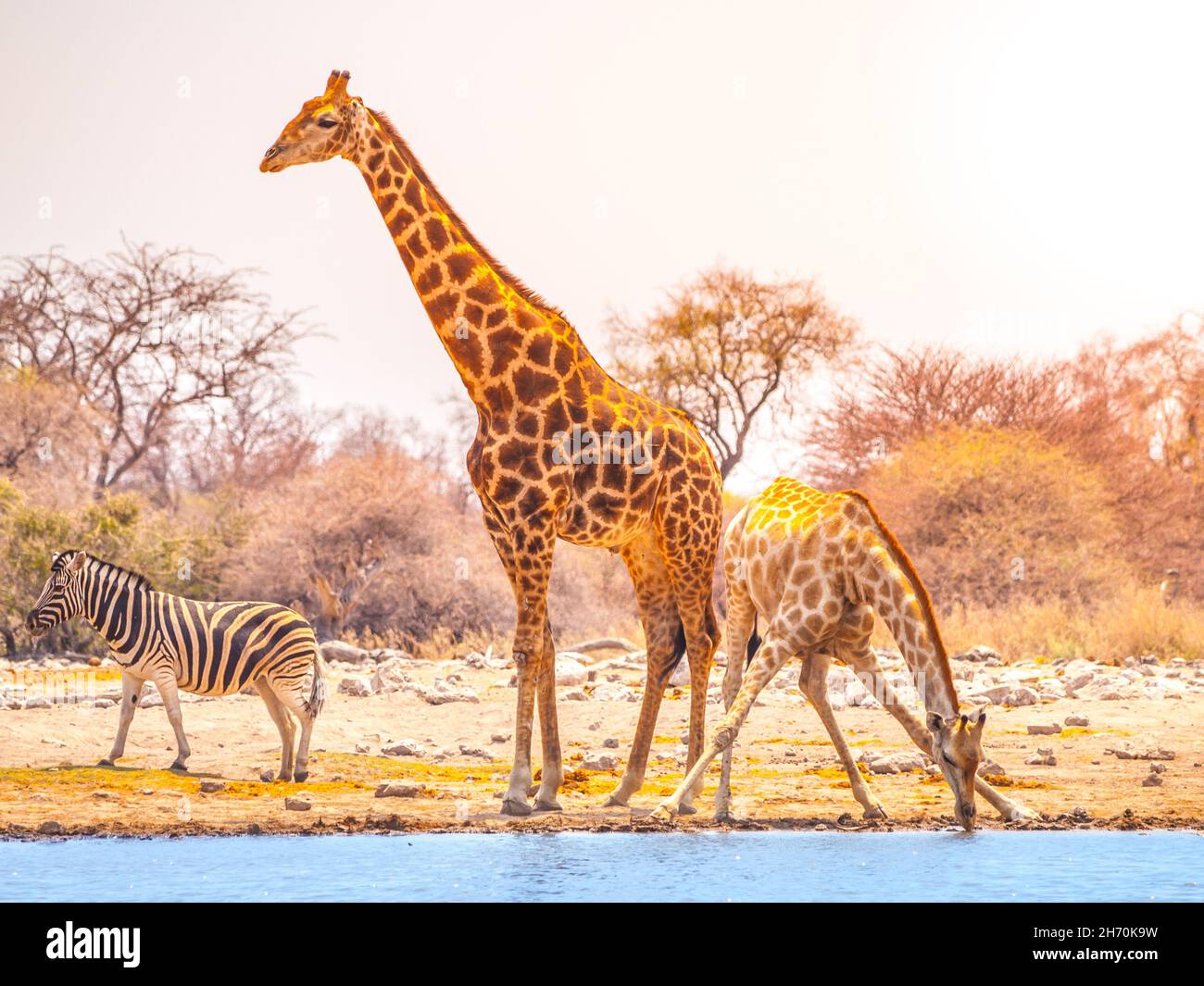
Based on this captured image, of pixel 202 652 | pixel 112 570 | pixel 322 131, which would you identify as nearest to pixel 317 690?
pixel 202 652

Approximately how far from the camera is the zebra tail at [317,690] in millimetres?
11109

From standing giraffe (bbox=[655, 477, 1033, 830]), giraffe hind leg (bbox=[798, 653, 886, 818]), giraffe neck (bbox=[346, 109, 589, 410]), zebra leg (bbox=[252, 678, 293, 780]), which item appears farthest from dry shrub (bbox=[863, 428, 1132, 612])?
giraffe neck (bbox=[346, 109, 589, 410])

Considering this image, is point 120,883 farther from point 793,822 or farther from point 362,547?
point 362,547

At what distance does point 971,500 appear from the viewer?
22750 millimetres

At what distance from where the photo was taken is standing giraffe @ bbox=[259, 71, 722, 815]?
30.2 ft

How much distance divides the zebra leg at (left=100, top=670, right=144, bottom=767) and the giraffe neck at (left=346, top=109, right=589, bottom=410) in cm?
368

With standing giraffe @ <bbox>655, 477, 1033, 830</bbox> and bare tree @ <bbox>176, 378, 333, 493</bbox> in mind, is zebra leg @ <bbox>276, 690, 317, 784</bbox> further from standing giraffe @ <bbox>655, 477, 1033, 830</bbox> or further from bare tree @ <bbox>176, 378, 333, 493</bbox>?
bare tree @ <bbox>176, 378, 333, 493</bbox>

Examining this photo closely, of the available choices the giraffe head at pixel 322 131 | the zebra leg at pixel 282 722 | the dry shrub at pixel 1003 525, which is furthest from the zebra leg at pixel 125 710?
the dry shrub at pixel 1003 525

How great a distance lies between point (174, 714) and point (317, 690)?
3.21 ft

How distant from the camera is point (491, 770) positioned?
38.0 feet

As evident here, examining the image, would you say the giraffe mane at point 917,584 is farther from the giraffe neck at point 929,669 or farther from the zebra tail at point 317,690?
the zebra tail at point 317,690

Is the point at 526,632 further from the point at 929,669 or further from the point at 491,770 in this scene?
the point at 491,770

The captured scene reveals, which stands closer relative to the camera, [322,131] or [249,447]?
[322,131]
